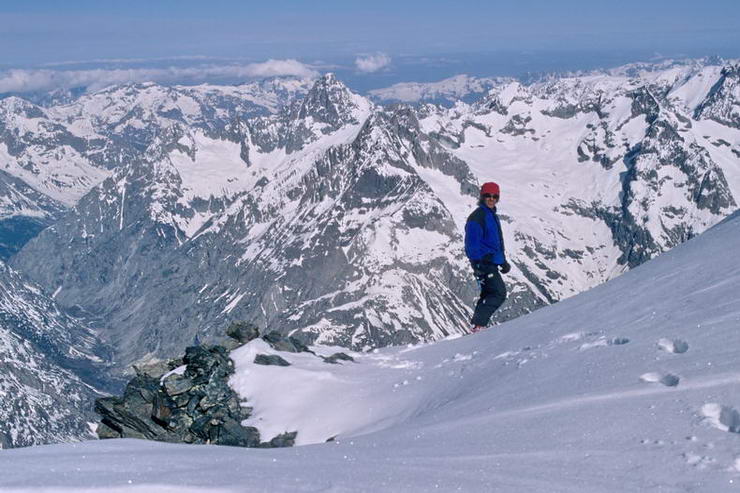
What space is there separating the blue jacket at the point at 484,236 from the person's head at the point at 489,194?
17 centimetres

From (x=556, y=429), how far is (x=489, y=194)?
471 inches

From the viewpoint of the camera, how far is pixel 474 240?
22344mm

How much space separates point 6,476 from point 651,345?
1113 centimetres

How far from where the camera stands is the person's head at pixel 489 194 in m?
21.1

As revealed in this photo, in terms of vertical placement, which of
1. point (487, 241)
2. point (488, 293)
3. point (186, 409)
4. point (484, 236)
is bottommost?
point (186, 409)

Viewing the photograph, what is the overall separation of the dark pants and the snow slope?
13.4ft

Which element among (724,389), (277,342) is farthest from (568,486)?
(277,342)

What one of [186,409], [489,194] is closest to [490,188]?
[489,194]

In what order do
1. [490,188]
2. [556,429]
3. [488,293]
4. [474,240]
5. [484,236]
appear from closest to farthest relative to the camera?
[556,429] → [490,188] → [484,236] → [474,240] → [488,293]

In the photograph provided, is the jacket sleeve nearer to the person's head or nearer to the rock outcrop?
the person's head

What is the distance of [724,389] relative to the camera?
9.74 meters

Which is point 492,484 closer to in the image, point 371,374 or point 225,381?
point 371,374

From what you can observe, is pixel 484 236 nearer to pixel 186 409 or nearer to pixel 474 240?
pixel 474 240

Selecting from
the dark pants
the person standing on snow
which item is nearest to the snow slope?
the person standing on snow
